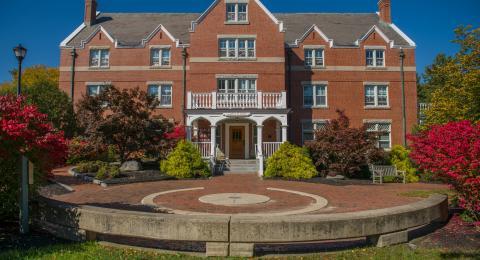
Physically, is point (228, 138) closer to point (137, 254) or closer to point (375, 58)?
point (375, 58)

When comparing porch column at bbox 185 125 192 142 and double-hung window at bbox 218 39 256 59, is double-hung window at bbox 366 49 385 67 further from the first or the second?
porch column at bbox 185 125 192 142

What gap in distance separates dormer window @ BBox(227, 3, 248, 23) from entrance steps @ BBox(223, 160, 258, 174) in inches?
463

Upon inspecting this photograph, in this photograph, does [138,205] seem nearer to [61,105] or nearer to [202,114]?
[202,114]

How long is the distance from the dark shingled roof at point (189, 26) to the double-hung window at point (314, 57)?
1.82 metres

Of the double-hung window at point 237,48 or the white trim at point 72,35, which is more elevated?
the white trim at point 72,35

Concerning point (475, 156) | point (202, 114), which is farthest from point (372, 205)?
point (202, 114)

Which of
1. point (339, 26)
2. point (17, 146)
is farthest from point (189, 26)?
point (17, 146)

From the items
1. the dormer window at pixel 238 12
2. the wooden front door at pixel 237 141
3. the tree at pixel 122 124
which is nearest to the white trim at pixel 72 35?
the tree at pixel 122 124

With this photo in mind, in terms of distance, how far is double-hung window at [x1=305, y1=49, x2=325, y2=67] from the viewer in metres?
29.1

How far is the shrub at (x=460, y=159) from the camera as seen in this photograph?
25.6ft

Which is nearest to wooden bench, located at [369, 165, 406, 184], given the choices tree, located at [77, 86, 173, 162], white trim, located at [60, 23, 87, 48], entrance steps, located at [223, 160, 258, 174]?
entrance steps, located at [223, 160, 258, 174]

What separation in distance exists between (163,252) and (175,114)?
23.6 m

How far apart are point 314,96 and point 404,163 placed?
9930 millimetres

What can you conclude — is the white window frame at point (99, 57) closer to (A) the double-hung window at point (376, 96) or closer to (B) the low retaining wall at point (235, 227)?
(A) the double-hung window at point (376, 96)
